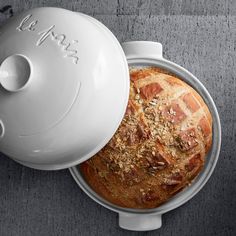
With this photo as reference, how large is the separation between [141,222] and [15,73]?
1.65 ft

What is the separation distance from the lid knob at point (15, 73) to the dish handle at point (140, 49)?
324mm

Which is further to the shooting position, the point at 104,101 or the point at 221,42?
the point at 221,42

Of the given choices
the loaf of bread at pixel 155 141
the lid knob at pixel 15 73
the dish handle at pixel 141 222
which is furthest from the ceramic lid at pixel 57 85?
the dish handle at pixel 141 222

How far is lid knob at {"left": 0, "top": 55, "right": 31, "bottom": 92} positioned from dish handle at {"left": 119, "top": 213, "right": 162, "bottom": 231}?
47 centimetres

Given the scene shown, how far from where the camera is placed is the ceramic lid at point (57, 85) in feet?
2.68

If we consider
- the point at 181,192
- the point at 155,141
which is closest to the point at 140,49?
the point at 155,141

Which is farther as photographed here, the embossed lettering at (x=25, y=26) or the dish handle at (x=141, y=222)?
the dish handle at (x=141, y=222)

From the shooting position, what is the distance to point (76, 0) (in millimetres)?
1223

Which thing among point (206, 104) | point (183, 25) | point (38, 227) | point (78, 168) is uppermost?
point (183, 25)

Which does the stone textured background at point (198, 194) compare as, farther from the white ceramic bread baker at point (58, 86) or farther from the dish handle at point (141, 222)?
the white ceramic bread baker at point (58, 86)

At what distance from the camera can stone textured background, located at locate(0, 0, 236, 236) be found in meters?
1.17

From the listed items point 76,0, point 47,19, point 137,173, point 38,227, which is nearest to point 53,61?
point 47,19

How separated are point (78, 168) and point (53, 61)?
397mm

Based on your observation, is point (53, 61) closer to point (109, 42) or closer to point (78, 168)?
point (109, 42)
